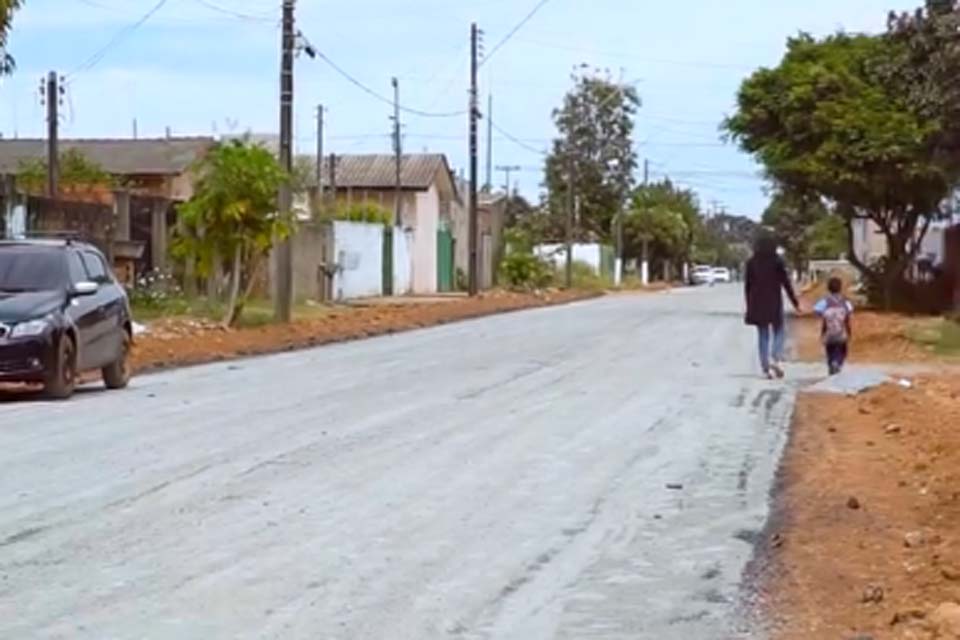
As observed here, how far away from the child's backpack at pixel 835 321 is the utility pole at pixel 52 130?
25.3 meters

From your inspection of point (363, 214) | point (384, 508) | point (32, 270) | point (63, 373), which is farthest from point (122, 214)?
point (363, 214)

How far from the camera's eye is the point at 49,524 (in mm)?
11430

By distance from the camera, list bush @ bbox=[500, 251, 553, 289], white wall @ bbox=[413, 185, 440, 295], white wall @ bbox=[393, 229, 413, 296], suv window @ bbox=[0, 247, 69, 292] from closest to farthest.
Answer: suv window @ bbox=[0, 247, 69, 292]
white wall @ bbox=[393, 229, 413, 296]
white wall @ bbox=[413, 185, 440, 295]
bush @ bbox=[500, 251, 553, 289]

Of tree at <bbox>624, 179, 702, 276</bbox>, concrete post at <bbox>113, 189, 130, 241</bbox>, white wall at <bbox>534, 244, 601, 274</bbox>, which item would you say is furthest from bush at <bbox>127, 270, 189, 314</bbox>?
tree at <bbox>624, 179, 702, 276</bbox>

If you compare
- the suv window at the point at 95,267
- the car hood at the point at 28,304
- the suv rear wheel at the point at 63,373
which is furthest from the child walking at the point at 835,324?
the car hood at the point at 28,304

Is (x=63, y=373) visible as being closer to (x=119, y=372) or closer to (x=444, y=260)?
(x=119, y=372)

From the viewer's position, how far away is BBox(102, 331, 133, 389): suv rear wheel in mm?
22500

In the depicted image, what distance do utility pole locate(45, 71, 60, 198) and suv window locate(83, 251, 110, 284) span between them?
2300 cm

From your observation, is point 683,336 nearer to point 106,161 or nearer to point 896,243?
point 896,243

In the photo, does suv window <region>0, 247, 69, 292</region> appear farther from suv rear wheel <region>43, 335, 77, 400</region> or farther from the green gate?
the green gate

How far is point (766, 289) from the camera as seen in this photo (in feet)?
83.1

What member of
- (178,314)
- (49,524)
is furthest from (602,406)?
(178,314)

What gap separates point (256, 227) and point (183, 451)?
65.8 ft

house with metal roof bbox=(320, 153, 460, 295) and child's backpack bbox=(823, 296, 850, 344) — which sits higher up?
house with metal roof bbox=(320, 153, 460, 295)
